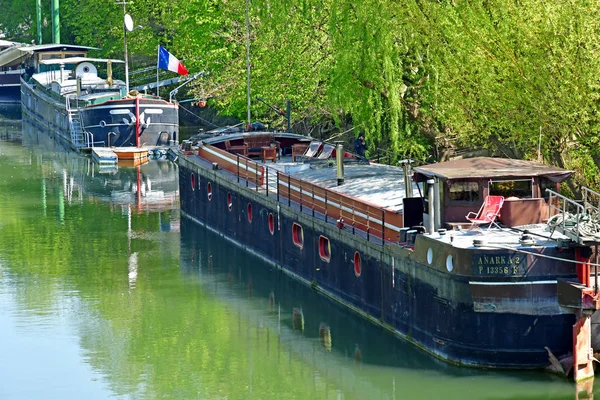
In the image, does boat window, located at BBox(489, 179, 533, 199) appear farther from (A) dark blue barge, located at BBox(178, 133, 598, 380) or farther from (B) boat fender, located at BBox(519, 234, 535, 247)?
(B) boat fender, located at BBox(519, 234, 535, 247)

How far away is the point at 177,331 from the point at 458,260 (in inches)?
407

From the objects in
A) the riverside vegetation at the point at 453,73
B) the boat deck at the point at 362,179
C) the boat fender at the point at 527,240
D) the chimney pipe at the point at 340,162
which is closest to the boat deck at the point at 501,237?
the boat fender at the point at 527,240

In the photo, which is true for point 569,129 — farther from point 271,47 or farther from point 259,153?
point 271,47

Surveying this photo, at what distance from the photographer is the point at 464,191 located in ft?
107

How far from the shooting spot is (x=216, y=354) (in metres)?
34.1

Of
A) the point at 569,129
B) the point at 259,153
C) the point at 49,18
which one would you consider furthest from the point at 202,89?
the point at 49,18

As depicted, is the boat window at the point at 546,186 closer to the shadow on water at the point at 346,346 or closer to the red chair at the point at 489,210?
the red chair at the point at 489,210

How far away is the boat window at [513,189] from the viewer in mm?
32250

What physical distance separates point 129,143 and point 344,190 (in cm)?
4069

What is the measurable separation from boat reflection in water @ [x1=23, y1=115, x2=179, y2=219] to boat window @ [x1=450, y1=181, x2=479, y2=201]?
23341 millimetres

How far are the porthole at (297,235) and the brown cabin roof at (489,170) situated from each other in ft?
29.0

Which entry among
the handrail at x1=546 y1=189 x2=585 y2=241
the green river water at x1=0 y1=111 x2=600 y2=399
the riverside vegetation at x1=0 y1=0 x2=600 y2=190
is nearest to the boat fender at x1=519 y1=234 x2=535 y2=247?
the handrail at x1=546 y1=189 x2=585 y2=241

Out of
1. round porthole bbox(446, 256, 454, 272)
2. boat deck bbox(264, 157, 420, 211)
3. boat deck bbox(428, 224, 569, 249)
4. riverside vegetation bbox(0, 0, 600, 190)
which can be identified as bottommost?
round porthole bbox(446, 256, 454, 272)

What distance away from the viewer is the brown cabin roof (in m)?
31.9
